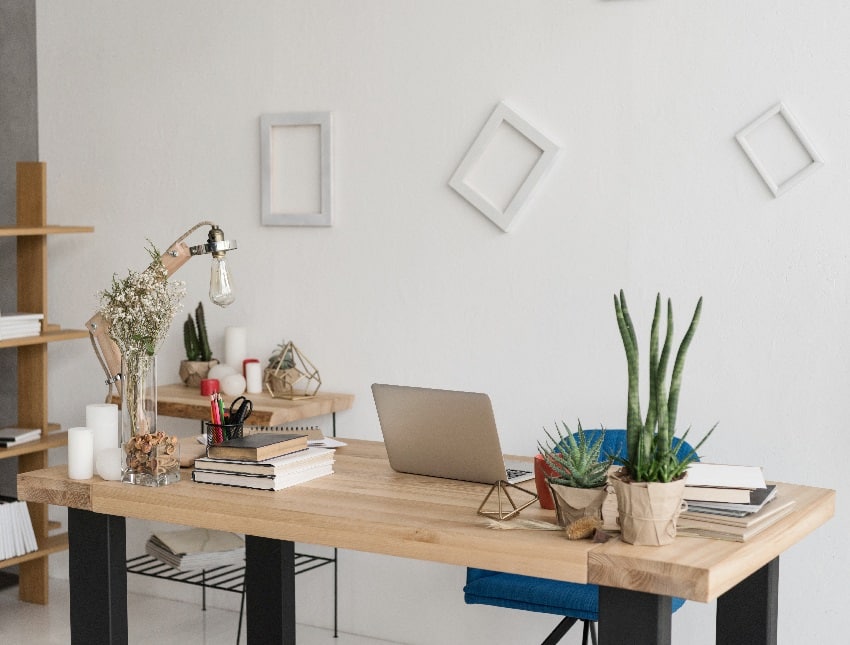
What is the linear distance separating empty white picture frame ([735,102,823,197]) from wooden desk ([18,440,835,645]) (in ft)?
3.80

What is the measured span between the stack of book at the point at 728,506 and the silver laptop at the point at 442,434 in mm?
450

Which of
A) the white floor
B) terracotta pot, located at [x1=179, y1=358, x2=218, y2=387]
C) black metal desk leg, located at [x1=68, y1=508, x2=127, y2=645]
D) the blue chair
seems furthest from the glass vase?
the white floor

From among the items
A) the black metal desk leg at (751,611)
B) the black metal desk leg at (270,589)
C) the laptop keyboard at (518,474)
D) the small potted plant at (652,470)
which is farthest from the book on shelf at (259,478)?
the black metal desk leg at (751,611)

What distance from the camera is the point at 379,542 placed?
88.4 inches

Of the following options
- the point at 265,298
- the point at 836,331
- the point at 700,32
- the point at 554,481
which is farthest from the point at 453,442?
the point at 265,298

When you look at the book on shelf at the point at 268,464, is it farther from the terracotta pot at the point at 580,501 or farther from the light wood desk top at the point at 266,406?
the light wood desk top at the point at 266,406

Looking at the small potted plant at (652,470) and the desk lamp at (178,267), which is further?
the desk lamp at (178,267)

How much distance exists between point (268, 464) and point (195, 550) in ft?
4.42

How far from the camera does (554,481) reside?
87.6 inches

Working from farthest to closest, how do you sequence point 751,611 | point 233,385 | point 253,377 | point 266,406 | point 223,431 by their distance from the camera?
point 253,377, point 233,385, point 266,406, point 223,431, point 751,611

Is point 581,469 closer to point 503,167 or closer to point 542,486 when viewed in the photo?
point 542,486

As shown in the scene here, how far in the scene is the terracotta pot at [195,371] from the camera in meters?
4.24

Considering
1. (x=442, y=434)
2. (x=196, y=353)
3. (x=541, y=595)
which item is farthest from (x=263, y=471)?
(x=196, y=353)

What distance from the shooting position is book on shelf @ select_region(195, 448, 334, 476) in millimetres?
2559
